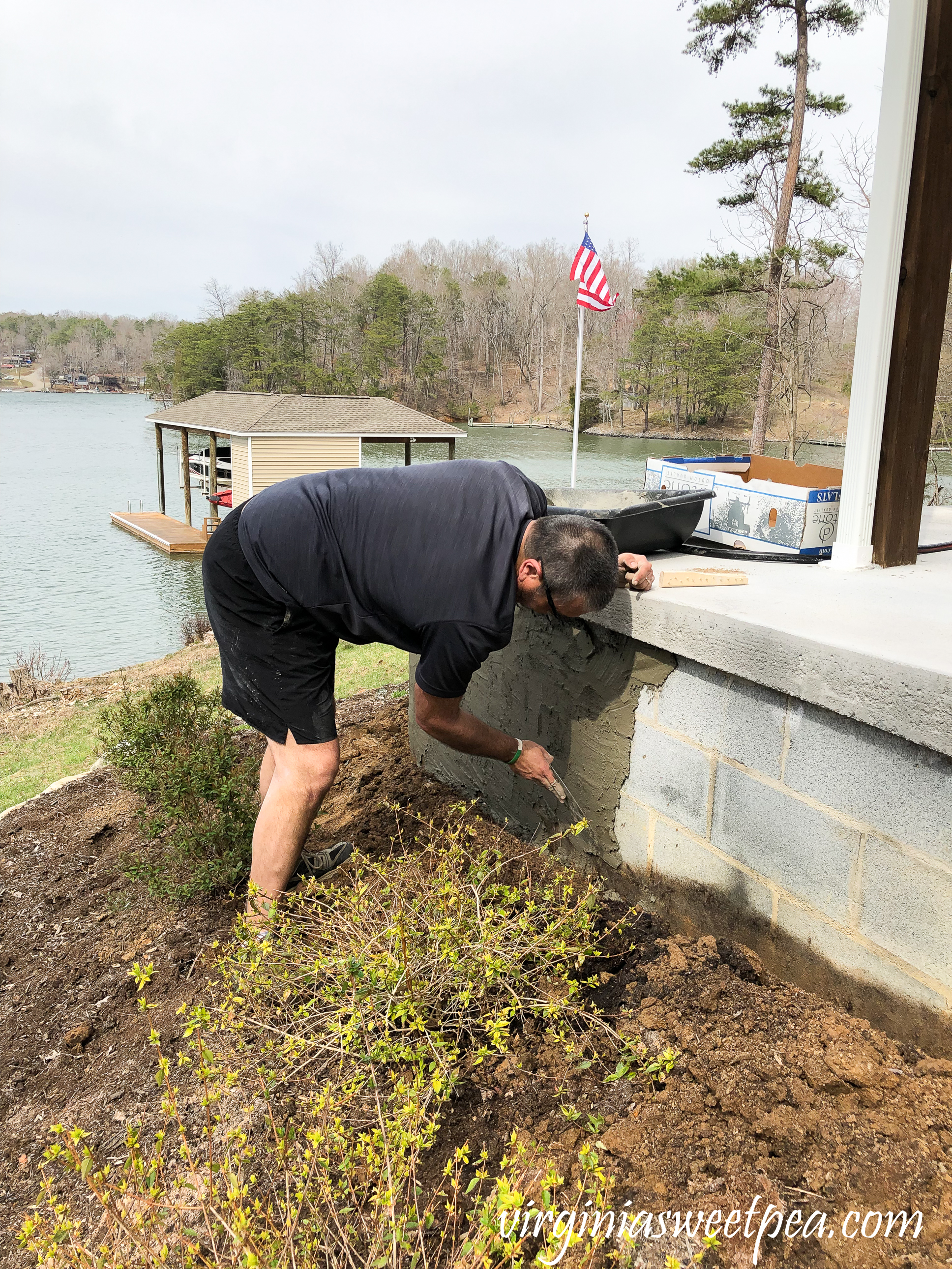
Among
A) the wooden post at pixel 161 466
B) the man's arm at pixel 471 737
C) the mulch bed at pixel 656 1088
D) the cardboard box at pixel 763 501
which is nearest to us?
the mulch bed at pixel 656 1088

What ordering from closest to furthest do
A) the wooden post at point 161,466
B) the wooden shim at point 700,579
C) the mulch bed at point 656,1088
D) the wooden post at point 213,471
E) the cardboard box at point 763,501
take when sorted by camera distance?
the mulch bed at point 656,1088 < the wooden shim at point 700,579 < the cardboard box at point 763,501 < the wooden post at point 213,471 < the wooden post at point 161,466

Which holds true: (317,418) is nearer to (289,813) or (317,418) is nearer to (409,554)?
(289,813)

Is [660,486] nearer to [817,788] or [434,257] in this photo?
[817,788]

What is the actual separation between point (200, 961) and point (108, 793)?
2027 millimetres

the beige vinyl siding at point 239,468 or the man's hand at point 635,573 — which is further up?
the man's hand at point 635,573

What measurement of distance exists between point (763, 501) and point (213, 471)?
29.1 metres

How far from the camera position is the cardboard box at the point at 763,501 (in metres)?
3.37

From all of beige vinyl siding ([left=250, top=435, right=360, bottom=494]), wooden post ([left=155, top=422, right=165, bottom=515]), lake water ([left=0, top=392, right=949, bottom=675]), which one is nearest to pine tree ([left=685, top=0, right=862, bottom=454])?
lake water ([left=0, top=392, right=949, bottom=675])

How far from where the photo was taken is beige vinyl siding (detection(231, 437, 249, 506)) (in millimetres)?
28312

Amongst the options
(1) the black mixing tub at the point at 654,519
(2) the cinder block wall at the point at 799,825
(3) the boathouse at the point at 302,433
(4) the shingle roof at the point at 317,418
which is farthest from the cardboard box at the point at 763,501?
(4) the shingle roof at the point at 317,418

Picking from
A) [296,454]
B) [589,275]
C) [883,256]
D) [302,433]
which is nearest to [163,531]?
[296,454]

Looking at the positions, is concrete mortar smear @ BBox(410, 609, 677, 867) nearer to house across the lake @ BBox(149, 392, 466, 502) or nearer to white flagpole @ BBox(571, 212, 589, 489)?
white flagpole @ BBox(571, 212, 589, 489)

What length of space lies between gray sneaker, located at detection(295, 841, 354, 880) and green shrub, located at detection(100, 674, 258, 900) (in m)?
0.26

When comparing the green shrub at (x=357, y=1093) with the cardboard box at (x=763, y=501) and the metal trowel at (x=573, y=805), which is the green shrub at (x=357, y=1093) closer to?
the metal trowel at (x=573, y=805)
